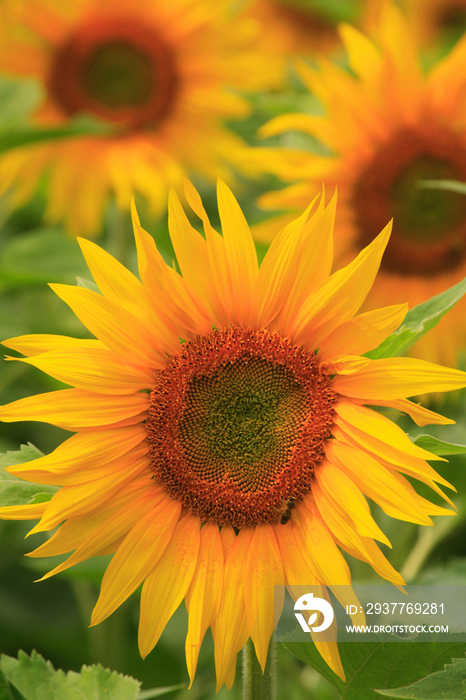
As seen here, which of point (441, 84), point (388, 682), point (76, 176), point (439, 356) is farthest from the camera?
point (76, 176)

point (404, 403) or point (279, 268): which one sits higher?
point (279, 268)

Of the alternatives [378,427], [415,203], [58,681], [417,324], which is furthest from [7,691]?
[415,203]

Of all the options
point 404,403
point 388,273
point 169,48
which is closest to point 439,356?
point 388,273

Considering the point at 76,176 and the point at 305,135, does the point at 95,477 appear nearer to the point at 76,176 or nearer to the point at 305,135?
the point at 305,135

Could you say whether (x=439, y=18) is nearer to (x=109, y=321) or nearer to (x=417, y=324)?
(x=417, y=324)

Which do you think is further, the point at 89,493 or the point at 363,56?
the point at 363,56

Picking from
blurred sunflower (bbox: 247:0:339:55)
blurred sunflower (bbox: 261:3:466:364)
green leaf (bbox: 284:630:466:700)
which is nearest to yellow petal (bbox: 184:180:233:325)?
green leaf (bbox: 284:630:466:700)

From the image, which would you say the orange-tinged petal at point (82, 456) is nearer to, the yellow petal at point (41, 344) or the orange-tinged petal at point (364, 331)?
the yellow petal at point (41, 344)
